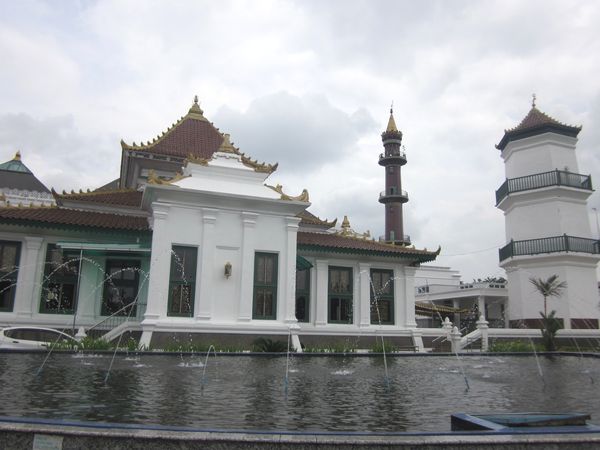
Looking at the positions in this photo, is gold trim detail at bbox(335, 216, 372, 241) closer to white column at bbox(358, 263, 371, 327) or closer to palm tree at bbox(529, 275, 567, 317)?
white column at bbox(358, 263, 371, 327)

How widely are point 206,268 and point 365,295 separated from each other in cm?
851

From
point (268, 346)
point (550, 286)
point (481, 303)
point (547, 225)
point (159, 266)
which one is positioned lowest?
point (268, 346)

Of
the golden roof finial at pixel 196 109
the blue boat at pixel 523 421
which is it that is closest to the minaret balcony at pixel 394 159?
the golden roof finial at pixel 196 109

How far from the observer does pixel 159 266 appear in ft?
61.7

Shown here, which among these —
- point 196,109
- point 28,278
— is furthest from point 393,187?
point 28,278

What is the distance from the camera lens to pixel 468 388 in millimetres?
9625

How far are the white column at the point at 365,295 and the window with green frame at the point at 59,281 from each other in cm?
1248

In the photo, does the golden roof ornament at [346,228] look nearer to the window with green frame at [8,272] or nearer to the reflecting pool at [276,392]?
the reflecting pool at [276,392]

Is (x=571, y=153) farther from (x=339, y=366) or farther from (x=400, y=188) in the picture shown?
(x=339, y=366)

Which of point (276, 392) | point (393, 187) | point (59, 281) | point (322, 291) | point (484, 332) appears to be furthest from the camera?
point (393, 187)

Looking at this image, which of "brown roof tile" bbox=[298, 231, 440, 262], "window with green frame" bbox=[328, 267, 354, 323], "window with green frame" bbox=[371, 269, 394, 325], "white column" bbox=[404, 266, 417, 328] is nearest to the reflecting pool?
"brown roof tile" bbox=[298, 231, 440, 262]

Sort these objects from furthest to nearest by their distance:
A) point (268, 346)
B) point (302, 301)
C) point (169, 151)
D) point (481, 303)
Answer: point (481, 303)
point (169, 151)
point (302, 301)
point (268, 346)

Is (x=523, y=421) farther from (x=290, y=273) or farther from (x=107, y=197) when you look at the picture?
(x=107, y=197)

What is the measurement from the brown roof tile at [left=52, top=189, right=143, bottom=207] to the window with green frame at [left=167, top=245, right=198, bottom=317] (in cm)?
472
